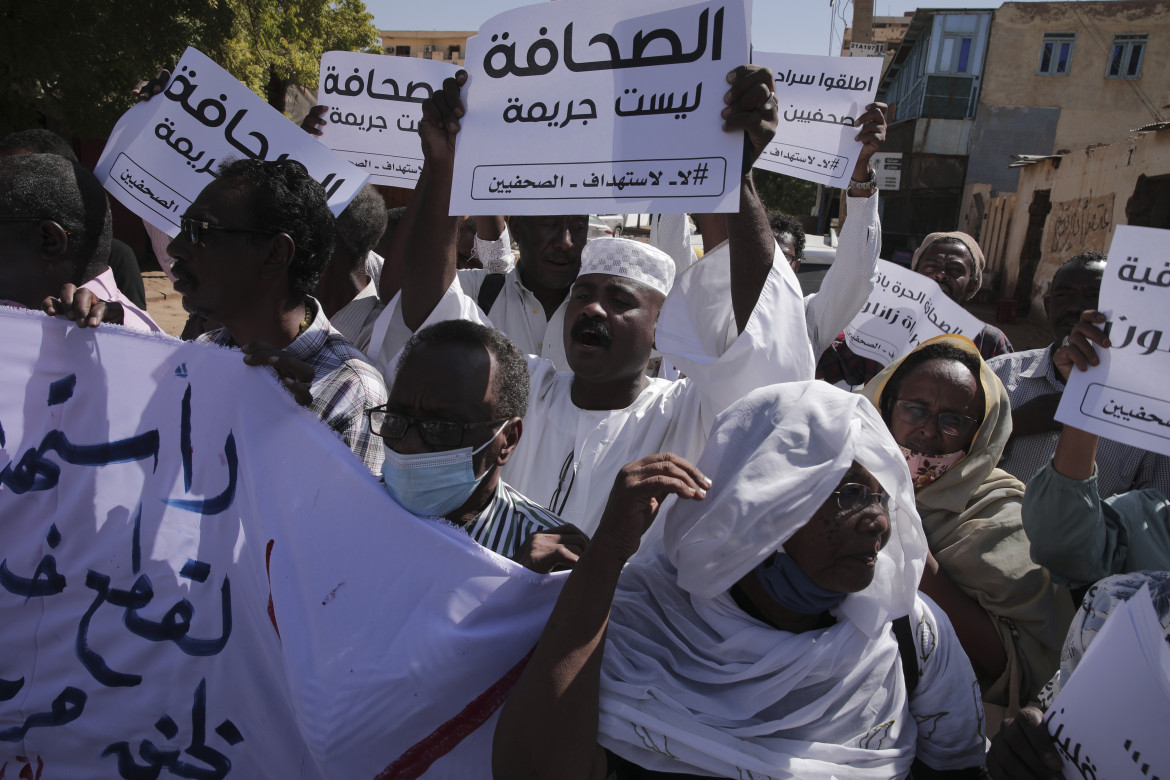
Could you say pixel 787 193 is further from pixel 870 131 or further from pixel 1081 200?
pixel 870 131

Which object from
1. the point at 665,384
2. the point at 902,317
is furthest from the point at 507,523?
the point at 902,317

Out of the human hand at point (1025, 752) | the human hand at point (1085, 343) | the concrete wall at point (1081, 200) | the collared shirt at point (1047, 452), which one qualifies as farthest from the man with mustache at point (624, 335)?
the concrete wall at point (1081, 200)

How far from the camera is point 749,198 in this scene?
223 centimetres

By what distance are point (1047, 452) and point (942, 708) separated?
171cm

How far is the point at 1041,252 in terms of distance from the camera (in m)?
18.6

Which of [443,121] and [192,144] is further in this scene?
[192,144]

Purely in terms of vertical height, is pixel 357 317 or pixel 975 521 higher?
pixel 357 317

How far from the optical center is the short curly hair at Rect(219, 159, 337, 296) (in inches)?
92.4

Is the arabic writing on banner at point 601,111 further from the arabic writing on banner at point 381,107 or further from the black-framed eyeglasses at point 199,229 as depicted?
the arabic writing on banner at point 381,107

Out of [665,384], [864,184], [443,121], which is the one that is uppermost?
[443,121]

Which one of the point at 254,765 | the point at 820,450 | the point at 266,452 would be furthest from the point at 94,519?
the point at 820,450

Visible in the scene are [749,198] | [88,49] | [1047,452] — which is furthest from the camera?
[88,49]

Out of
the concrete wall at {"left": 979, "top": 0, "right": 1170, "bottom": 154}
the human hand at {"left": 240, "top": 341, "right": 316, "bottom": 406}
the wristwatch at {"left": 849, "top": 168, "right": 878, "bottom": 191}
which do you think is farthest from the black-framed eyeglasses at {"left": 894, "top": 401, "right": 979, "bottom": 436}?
the concrete wall at {"left": 979, "top": 0, "right": 1170, "bottom": 154}

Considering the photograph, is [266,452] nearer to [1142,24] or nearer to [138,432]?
[138,432]
